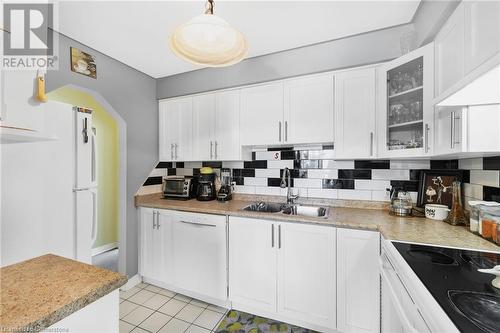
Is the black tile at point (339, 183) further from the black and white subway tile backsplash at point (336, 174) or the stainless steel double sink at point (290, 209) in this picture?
the stainless steel double sink at point (290, 209)

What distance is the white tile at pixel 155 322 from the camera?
1.84 m

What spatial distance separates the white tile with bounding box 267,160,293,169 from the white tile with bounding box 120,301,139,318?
1.97 meters

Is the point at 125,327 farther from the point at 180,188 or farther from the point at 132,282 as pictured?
the point at 180,188

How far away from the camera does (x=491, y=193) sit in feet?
4.55

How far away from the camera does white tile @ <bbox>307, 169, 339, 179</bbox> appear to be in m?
2.25

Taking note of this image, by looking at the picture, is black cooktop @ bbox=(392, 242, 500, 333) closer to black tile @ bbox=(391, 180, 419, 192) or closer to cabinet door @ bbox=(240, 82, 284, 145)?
black tile @ bbox=(391, 180, 419, 192)

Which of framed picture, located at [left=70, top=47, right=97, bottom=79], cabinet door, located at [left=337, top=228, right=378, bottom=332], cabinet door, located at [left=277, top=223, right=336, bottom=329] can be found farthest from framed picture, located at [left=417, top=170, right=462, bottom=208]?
framed picture, located at [left=70, top=47, right=97, bottom=79]

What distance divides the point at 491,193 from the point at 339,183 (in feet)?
3.44

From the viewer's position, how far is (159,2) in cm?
152

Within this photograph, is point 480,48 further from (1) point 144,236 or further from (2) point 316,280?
(1) point 144,236

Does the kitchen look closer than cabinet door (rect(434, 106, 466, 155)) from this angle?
Yes

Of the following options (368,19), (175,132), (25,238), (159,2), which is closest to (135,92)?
(175,132)

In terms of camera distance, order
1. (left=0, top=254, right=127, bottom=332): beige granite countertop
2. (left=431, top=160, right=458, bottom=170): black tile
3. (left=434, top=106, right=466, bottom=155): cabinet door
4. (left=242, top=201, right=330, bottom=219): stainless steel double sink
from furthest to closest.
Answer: (left=242, top=201, right=330, bottom=219): stainless steel double sink
(left=431, top=160, right=458, bottom=170): black tile
(left=434, top=106, right=466, bottom=155): cabinet door
(left=0, top=254, right=127, bottom=332): beige granite countertop

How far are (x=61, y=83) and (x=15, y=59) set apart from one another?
3.65ft
